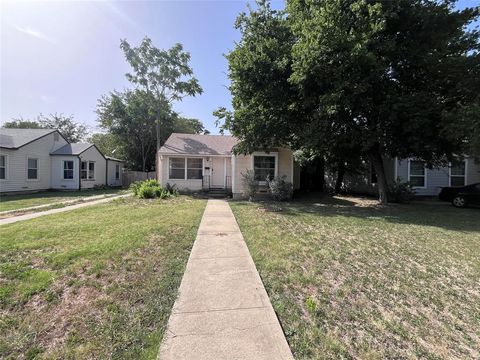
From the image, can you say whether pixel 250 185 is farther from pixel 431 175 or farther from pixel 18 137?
pixel 18 137

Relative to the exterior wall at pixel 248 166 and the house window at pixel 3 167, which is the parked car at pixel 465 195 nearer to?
the exterior wall at pixel 248 166

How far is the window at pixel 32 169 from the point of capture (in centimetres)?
1989

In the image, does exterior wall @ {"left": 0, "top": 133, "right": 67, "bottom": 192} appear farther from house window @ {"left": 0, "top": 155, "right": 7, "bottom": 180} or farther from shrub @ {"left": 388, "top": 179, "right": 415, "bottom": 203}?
shrub @ {"left": 388, "top": 179, "right": 415, "bottom": 203}

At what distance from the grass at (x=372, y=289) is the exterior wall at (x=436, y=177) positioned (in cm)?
1147

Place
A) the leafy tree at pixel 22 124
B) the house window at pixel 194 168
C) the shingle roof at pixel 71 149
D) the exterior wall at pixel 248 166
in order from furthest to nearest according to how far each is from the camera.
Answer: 1. the leafy tree at pixel 22 124
2. the shingle roof at pixel 71 149
3. the house window at pixel 194 168
4. the exterior wall at pixel 248 166

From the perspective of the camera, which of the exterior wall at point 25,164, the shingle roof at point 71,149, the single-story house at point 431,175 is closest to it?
the exterior wall at point 25,164

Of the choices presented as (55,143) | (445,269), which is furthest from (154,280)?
(55,143)

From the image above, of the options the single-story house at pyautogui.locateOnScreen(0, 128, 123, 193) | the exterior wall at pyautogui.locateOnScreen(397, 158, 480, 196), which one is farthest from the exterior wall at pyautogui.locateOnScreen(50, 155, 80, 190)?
the exterior wall at pyautogui.locateOnScreen(397, 158, 480, 196)

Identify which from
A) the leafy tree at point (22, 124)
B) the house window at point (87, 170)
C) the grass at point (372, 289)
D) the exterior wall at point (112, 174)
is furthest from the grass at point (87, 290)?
the leafy tree at point (22, 124)

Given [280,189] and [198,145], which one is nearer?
[280,189]

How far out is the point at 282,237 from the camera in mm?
7043

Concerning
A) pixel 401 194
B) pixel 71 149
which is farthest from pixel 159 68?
pixel 401 194

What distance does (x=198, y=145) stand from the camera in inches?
803

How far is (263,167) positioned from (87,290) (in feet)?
46.7
